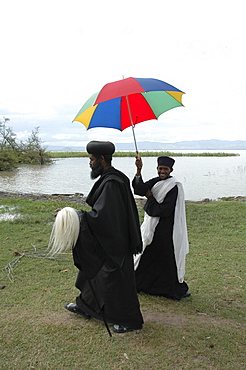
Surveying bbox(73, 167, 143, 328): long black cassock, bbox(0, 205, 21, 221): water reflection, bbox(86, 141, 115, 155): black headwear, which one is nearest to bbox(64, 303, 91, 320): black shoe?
bbox(73, 167, 143, 328): long black cassock

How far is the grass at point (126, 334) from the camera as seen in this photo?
10.2 feet

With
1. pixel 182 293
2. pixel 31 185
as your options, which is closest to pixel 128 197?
pixel 182 293

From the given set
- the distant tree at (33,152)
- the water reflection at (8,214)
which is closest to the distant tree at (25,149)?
the distant tree at (33,152)

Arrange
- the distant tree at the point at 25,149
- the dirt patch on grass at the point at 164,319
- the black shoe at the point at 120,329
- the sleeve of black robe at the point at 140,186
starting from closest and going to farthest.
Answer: the black shoe at the point at 120,329 < the dirt patch on grass at the point at 164,319 < the sleeve of black robe at the point at 140,186 < the distant tree at the point at 25,149

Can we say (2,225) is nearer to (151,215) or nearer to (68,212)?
(151,215)

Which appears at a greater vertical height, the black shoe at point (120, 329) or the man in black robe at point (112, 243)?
the man in black robe at point (112, 243)

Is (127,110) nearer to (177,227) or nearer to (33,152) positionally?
(177,227)

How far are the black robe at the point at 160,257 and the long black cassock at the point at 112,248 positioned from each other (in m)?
0.88

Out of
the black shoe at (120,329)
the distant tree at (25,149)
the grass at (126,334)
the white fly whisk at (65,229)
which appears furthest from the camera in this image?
the distant tree at (25,149)

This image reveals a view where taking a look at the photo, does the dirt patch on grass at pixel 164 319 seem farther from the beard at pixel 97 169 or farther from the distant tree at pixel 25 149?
the distant tree at pixel 25 149

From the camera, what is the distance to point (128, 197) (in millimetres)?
3596

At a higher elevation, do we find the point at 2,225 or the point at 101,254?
the point at 101,254

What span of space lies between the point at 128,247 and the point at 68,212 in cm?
77

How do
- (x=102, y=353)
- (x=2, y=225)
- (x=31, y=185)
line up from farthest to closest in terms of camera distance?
1. (x=31, y=185)
2. (x=2, y=225)
3. (x=102, y=353)
